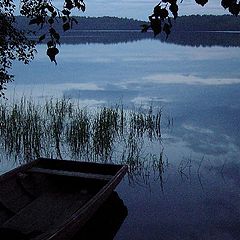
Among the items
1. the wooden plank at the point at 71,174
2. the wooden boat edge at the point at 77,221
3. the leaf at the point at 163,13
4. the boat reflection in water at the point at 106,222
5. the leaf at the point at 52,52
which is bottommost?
the boat reflection in water at the point at 106,222

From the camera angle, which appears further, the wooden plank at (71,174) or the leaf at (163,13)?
the wooden plank at (71,174)

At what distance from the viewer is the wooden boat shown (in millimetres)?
5895

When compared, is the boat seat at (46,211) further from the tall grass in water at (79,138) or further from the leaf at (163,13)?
the leaf at (163,13)

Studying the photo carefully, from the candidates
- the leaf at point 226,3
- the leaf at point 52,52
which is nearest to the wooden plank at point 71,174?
the leaf at point 52,52

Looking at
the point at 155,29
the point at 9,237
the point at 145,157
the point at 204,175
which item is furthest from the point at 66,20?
the point at 145,157

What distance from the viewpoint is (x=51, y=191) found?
23.9ft

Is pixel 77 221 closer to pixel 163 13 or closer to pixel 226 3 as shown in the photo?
pixel 163 13

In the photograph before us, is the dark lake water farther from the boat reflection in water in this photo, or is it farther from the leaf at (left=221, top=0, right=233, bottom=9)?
the leaf at (left=221, top=0, right=233, bottom=9)

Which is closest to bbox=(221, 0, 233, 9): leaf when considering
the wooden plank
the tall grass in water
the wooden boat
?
the wooden boat

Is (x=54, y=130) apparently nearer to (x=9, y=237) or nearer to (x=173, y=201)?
(x=173, y=201)

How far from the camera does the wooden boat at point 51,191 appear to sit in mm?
5895

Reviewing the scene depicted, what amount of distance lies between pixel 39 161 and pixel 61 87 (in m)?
18.6

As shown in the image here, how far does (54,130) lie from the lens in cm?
1219

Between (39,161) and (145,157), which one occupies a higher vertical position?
(39,161)
